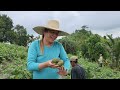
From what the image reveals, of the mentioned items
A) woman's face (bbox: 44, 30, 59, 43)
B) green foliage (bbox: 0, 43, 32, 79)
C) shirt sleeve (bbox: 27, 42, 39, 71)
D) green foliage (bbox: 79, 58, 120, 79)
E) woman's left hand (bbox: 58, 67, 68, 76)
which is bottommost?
green foliage (bbox: 79, 58, 120, 79)

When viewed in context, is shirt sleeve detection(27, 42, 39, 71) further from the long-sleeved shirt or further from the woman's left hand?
the long-sleeved shirt

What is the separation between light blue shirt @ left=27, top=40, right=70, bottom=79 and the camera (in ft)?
5.15

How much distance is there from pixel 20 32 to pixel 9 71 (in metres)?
13.8

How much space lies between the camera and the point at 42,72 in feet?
5.20

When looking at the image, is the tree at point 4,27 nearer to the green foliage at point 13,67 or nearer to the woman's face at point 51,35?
the green foliage at point 13,67

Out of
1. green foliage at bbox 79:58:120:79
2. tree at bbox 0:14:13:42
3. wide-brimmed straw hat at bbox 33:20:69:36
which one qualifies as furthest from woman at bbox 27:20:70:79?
tree at bbox 0:14:13:42

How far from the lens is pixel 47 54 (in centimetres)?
173

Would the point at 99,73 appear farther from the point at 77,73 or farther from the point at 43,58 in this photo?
the point at 43,58

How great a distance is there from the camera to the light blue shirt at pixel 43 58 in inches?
61.7

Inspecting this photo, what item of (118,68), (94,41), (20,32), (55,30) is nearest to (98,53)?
(94,41)

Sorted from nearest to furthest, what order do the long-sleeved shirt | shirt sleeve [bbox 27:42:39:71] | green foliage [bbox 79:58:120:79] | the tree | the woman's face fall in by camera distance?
shirt sleeve [bbox 27:42:39:71], the woman's face, the long-sleeved shirt, green foliage [bbox 79:58:120:79], the tree

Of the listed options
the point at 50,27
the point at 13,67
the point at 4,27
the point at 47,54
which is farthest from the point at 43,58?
the point at 4,27
